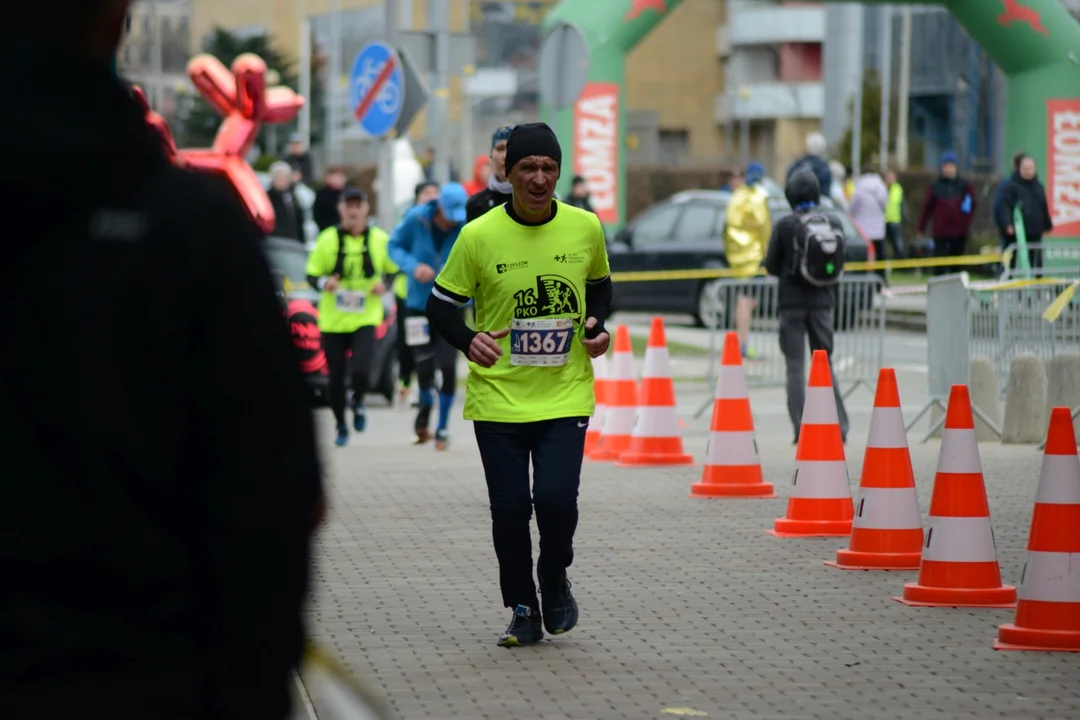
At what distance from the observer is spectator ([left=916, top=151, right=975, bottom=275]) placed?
29344mm

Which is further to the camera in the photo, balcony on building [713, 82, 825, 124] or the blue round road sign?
balcony on building [713, 82, 825, 124]

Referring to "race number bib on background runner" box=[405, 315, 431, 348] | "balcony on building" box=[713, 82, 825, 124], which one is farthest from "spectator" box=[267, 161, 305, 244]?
"balcony on building" box=[713, 82, 825, 124]

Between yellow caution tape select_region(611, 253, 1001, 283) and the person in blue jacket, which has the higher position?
the person in blue jacket

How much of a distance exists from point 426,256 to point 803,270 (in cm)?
266

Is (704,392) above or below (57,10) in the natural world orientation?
below

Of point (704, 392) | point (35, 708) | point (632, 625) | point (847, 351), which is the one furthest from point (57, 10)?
point (704, 392)

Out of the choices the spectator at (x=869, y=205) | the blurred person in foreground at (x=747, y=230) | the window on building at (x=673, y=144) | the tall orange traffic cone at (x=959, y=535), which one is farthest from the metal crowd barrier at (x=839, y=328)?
the window on building at (x=673, y=144)

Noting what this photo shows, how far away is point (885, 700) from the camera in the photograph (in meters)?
6.35

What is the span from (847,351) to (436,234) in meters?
4.20

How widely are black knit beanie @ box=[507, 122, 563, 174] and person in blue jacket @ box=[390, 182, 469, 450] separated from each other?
639 centimetres

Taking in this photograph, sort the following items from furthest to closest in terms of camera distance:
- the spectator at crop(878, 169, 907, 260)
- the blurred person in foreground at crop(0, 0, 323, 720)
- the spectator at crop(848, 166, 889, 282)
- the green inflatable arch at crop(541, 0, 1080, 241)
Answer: the spectator at crop(878, 169, 907, 260), the spectator at crop(848, 166, 889, 282), the green inflatable arch at crop(541, 0, 1080, 241), the blurred person in foreground at crop(0, 0, 323, 720)

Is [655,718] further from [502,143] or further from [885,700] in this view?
[502,143]

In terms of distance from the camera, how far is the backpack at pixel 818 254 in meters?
13.2

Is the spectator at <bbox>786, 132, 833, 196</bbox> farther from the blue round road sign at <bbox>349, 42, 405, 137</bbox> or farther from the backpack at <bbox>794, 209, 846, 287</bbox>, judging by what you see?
the backpack at <bbox>794, 209, 846, 287</bbox>
